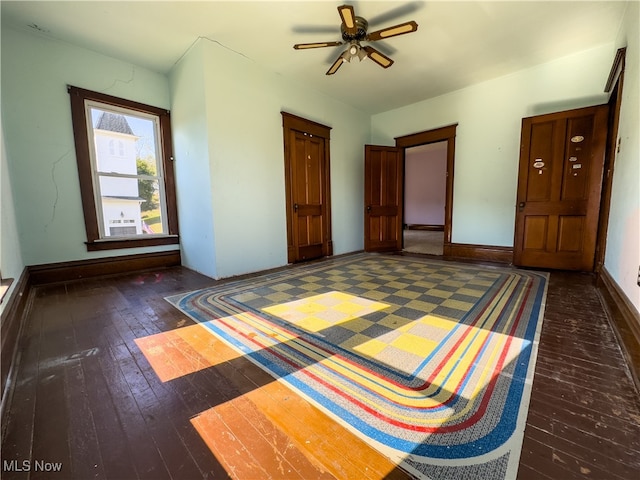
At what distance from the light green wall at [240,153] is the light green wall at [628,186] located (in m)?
3.70

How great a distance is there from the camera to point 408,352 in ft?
5.56

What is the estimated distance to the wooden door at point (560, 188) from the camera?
11.3ft

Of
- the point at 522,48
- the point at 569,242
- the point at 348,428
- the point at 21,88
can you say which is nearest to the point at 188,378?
the point at 348,428

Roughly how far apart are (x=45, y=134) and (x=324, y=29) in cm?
359

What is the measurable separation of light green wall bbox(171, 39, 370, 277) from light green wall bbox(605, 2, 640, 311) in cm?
370

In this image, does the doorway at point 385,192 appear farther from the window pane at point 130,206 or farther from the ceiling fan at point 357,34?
the window pane at point 130,206

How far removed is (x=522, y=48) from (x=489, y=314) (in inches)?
141

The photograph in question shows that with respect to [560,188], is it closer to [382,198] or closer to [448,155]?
[448,155]

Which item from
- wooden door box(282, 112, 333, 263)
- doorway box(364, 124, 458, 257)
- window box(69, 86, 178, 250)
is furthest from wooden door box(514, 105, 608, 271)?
window box(69, 86, 178, 250)

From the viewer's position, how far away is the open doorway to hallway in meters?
9.74

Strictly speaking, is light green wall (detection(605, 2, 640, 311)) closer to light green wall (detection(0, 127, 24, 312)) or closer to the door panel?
the door panel

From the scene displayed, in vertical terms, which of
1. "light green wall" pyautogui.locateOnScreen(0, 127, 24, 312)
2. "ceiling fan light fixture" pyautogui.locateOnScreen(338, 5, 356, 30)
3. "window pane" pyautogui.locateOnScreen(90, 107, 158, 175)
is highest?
"ceiling fan light fixture" pyautogui.locateOnScreen(338, 5, 356, 30)

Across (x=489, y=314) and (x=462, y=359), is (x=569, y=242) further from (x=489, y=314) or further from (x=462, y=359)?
(x=462, y=359)

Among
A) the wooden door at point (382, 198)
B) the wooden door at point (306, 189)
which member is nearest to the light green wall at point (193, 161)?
the wooden door at point (306, 189)
